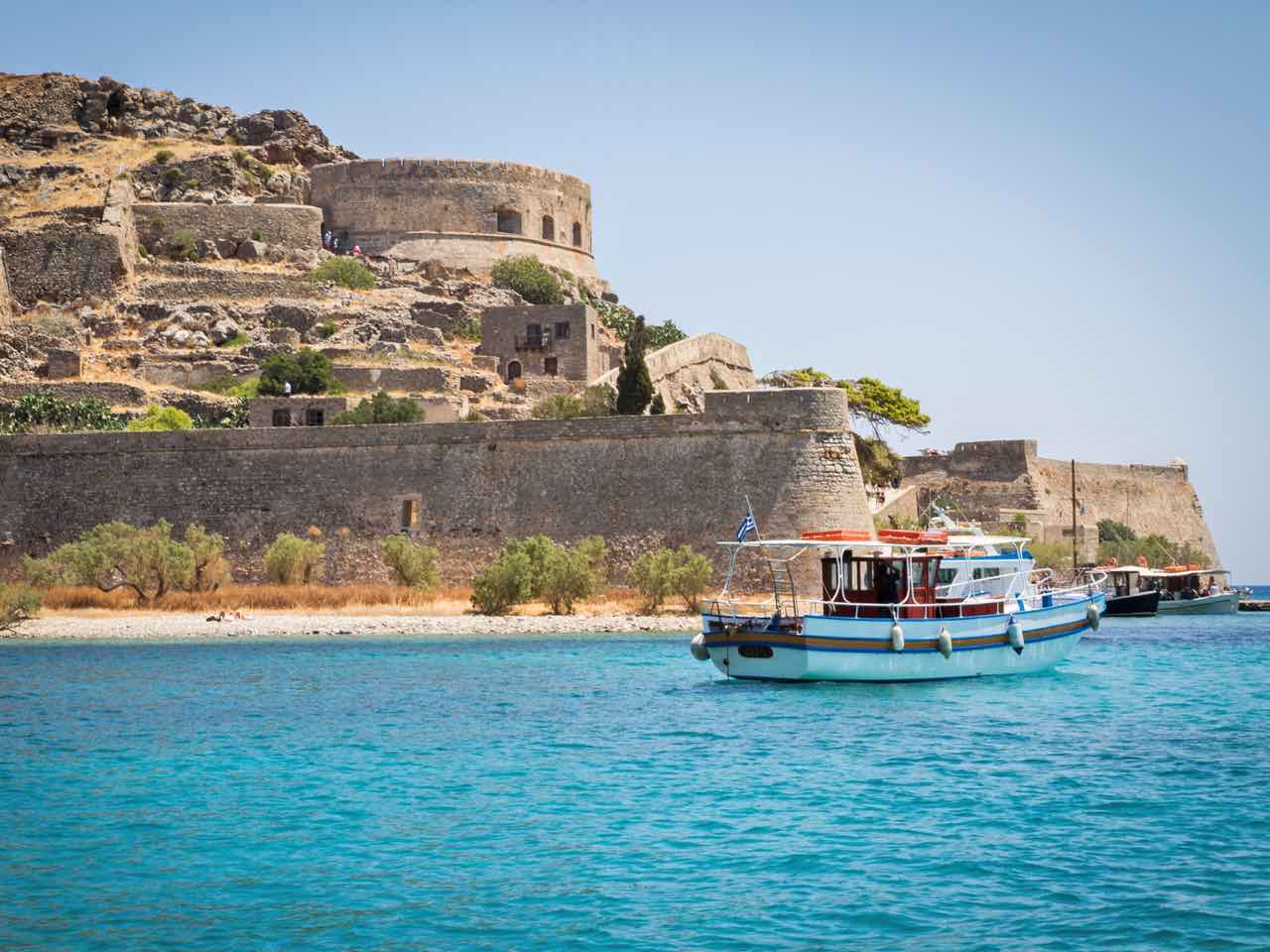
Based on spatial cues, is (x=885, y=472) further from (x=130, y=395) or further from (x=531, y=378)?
(x=130, y=395)

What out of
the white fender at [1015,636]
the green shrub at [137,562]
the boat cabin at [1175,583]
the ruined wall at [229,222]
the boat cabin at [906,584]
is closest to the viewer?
the boat cabin at [906,584]

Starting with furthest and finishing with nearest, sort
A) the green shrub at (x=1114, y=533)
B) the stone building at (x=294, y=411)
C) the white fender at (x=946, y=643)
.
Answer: the green shrub at (x=1114, y=533)
the stone building at (x=294, y=411)
the white fender at (x=946, y=643)

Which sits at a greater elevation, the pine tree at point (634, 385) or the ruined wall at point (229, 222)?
the ruined wall at point (229, 222)

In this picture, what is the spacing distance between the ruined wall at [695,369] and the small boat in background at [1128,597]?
40.0ft

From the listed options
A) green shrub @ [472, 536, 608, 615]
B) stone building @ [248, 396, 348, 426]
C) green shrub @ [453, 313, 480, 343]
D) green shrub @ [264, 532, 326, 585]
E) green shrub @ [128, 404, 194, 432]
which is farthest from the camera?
green shrub @ [453, 313, 480, 343]

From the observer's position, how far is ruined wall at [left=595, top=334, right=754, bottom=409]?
4384 centimetres

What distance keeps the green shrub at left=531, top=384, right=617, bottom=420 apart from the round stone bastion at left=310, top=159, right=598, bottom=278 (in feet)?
41.0

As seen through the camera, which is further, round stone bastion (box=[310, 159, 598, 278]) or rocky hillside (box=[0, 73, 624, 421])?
round stone bastion (box=[310, 159, 598, 278])

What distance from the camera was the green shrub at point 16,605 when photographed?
106ft

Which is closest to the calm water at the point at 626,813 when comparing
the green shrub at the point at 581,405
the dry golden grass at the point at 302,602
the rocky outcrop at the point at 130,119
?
the dry golden grass at the point at 302,602

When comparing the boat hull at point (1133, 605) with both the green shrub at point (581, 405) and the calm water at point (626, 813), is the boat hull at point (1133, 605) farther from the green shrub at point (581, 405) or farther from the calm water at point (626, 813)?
the calm water at point (626, 813)

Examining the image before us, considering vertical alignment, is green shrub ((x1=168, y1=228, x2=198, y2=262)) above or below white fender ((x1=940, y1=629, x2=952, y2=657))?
above

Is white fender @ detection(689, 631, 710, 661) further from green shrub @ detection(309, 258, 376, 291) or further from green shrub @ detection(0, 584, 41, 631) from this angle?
green shrub @ detection(309, 258, 376, 291)

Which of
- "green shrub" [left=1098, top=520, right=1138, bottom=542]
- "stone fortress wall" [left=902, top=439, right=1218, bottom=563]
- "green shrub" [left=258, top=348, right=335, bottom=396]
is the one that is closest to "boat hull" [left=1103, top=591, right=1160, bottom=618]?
"stone fortress wall" [left=902, top=439, right=1218, bottom=563]
